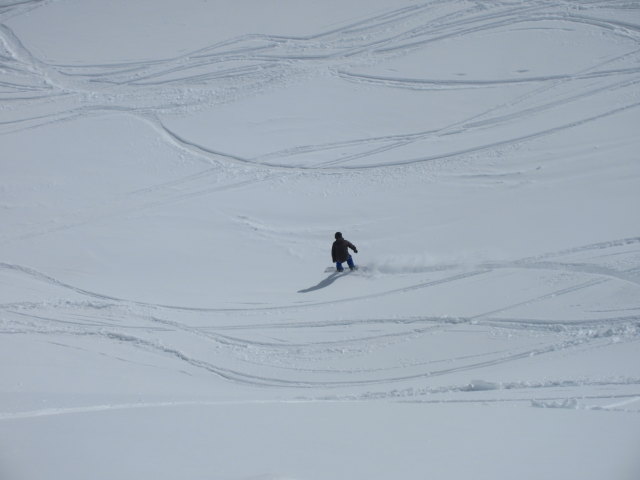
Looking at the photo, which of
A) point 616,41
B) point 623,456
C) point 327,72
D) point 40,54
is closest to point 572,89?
point 616,41

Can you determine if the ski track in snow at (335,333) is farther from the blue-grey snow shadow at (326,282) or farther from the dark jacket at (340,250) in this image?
the dark jacket at (340,250)

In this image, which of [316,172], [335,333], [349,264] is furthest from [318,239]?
[335,333]

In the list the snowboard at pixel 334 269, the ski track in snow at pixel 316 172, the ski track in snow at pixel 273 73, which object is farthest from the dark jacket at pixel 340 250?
the ski track in snow at pixel 273 73

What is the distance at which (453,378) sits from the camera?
24.6 ft

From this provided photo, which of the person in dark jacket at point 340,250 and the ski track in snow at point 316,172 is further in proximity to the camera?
the person in dark jacket at point 340,250

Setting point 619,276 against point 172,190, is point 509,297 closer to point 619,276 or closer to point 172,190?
point 619,276

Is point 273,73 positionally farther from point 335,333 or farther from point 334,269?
point 335,333

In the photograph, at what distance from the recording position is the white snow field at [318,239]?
5035 millimetres

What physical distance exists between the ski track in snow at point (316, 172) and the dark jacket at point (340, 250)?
1.99 ft

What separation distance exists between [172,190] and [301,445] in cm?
907

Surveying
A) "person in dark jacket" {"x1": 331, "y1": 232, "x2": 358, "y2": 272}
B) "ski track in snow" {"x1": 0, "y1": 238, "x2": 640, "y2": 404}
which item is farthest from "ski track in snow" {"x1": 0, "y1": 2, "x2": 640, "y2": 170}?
"ski track in snow" {"x1": 0, "y1": 238, "x2": 640, "y2": 404}

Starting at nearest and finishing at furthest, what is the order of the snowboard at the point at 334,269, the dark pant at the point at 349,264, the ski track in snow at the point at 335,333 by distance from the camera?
the ski track in snow at the point at 335,333, the dark pant at the point at 349,264, the snowboard at the point at 334,269

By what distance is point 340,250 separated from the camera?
34.8 ft

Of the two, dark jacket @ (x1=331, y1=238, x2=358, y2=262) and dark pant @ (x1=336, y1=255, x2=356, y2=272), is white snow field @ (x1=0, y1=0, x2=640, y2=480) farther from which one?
dark jacket @ (x1=331, y1=238, x2=358, y2=262)
